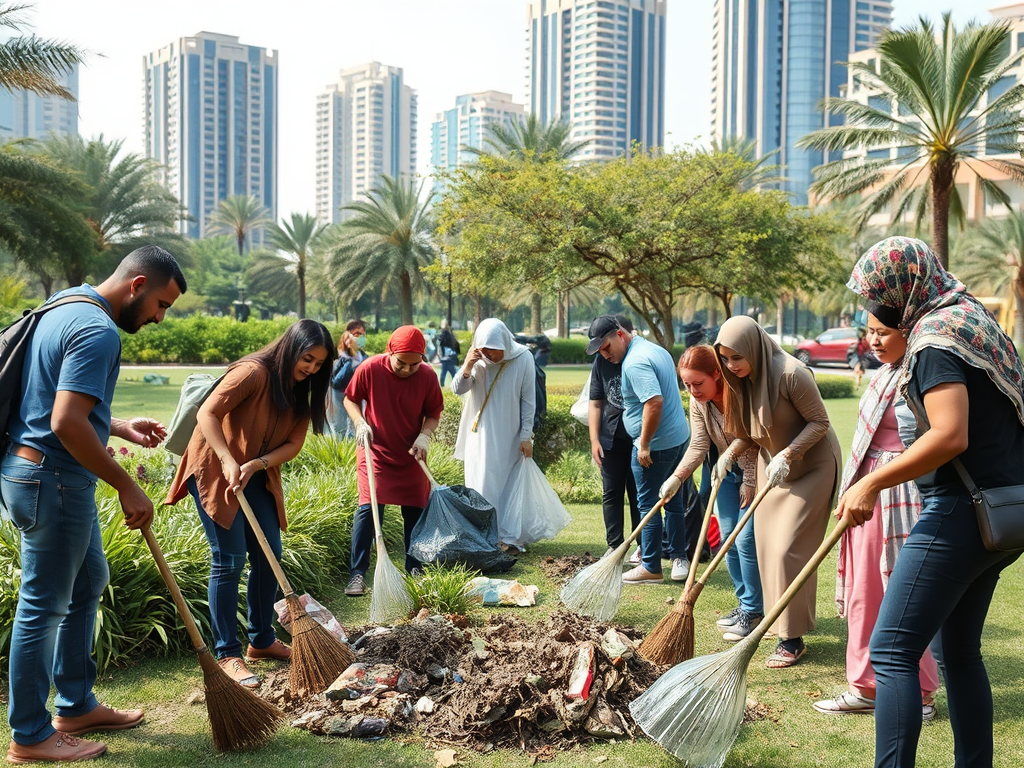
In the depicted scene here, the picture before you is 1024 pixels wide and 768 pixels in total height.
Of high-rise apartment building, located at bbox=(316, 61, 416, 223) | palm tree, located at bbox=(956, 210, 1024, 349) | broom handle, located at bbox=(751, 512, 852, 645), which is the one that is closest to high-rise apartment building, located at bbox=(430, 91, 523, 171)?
high-rise apartment building, located at bbox=(316, 61, 416, 223)

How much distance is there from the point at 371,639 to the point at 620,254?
16785mm

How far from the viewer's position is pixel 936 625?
2623 mm

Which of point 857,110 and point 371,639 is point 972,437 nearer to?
point 371,639

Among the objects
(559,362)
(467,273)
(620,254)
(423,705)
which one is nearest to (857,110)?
(620,254)

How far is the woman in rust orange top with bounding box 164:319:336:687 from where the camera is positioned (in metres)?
3.96

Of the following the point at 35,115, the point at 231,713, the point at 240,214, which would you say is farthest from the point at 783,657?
the point at 35,115

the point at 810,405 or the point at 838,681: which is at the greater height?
the point at 810,405

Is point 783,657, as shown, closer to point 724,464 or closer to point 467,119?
point 724,464

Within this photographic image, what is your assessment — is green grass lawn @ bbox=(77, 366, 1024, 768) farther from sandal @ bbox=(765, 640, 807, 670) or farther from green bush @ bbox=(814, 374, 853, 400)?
green bush @ bbox=(814, 374, 853, 400)

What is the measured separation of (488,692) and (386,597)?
4.21 ft

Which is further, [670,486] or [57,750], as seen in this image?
[670,486]

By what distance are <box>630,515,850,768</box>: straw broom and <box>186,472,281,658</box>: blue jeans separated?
194cm

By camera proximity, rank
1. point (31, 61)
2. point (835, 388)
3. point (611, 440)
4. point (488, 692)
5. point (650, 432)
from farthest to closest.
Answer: point (835, 388) < point (31, 61) < point (611, 440) < point (650, 432) < point (488, 692)

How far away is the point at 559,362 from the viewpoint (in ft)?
121
